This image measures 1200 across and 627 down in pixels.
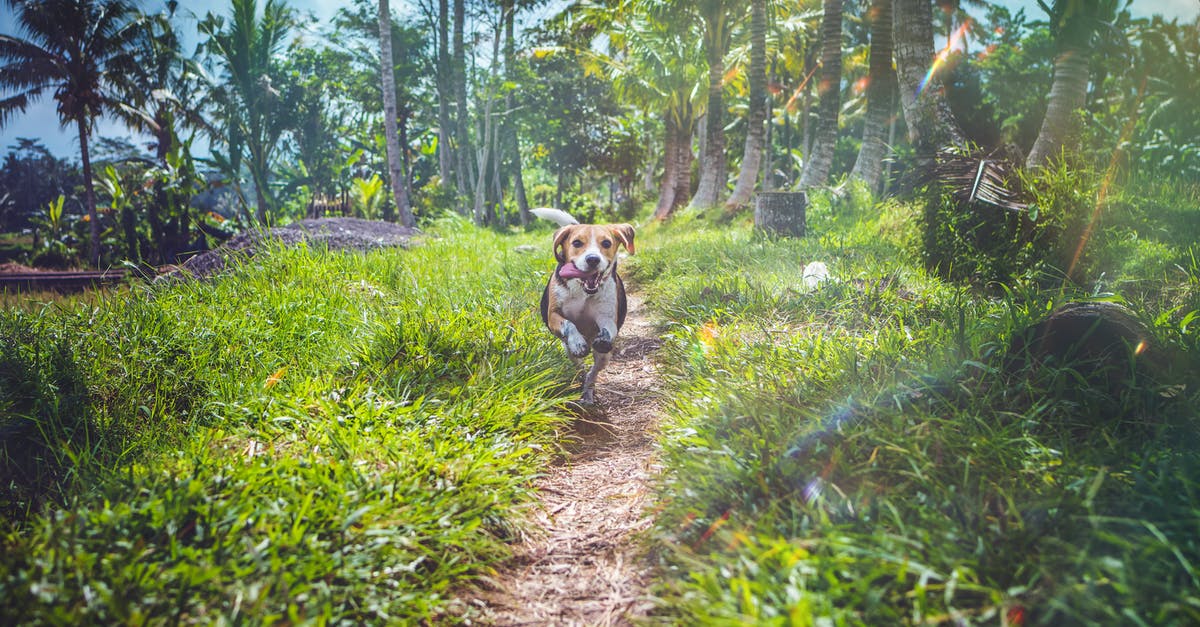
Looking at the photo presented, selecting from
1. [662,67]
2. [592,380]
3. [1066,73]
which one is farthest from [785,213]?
[662,67]

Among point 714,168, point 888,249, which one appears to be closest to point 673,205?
point 714,168

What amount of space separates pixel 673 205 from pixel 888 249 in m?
12.2

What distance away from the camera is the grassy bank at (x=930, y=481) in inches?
59.1

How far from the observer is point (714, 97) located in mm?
14242

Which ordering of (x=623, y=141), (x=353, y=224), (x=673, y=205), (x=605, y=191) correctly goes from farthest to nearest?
1. (x=605, y=191)
2. (x=623, y=141)
3. (x=673, y=205)
4. (x=353, y=224)

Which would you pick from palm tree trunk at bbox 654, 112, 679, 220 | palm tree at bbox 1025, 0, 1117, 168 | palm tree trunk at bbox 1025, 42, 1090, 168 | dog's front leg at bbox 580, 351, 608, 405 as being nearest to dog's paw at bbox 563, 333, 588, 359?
dog's front leg at bbox 580, 351, 608, 405

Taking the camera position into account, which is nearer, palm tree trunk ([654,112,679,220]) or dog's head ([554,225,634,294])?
dog's head ([554,225,634,294])

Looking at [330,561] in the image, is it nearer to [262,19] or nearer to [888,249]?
[888,249]

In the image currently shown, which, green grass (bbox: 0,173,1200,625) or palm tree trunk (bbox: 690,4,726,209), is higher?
palm tree trunk (bbox: 690,4,726,209)

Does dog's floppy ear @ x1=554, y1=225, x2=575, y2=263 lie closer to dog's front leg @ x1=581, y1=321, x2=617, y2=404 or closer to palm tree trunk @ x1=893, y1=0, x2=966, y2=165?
dog's front leg @ x1=581, y1=321, x2=617, y2=404

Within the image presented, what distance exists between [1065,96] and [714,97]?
8.75 meters

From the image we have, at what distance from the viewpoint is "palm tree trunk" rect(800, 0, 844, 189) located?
11.7 metres

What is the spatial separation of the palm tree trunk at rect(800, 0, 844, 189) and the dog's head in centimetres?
924

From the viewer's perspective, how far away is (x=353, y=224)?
1044 centimetres
